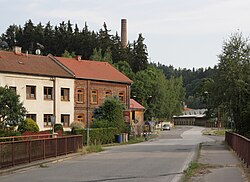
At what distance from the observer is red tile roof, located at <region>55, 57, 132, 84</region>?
66.1 m

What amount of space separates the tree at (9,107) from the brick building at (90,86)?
2291cm

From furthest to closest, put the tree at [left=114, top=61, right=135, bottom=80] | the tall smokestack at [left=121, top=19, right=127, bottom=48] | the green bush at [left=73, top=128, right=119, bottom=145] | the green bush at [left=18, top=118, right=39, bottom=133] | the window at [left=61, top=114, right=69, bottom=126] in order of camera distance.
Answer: the tall smokestack at [left=121, top=19, right=127, bottom=48], the tree at [left=114, top=61, right=135, bottom=80], the window at [left=61, top=114, right=69, bottom=126], the green bush at [left=73, top=128, right=119, bottom=145], the green bush at [left=18, top=118, right=39, bottom=133]

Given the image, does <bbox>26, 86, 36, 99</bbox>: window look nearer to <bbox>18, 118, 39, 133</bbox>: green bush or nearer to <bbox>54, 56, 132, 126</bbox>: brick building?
<bbox>54, 56, 132, 126</bbox>: brick building

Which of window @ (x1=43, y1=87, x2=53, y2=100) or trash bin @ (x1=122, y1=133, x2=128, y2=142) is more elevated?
window @ (x1=43, y1=87, x2=53, y2=100)

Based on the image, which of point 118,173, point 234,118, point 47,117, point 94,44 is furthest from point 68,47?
point 118,173

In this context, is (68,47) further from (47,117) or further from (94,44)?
(47,117)

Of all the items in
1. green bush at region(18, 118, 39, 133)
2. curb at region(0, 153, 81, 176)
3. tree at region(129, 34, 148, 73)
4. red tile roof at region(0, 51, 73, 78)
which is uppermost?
tree at region(129, 34, 148, 73)

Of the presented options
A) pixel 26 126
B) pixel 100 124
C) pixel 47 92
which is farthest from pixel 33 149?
pixel 47 92

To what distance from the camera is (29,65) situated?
59.8 metres

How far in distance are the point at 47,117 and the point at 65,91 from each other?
4.27 m

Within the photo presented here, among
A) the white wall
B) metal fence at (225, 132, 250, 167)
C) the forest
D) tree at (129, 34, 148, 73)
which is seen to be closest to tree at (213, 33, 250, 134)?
metal fence at (225, 132, 250, 167)

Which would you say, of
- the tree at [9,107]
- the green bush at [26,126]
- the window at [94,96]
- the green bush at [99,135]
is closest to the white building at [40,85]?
the window at [94,96]

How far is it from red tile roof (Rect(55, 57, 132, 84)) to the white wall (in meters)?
3.15

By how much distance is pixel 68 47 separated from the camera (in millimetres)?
111188
